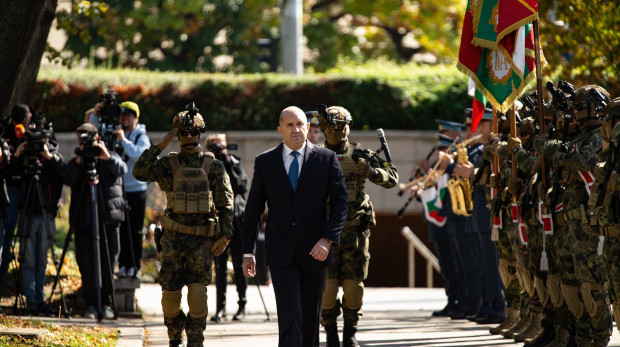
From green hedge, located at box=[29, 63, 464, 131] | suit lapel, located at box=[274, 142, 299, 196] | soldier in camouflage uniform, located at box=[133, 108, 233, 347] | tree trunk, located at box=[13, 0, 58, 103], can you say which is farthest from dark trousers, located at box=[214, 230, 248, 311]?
green hedge, located at box=[29, 63, 464, 131]

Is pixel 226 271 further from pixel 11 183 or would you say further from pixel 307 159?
pixel 307 159

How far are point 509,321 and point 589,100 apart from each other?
129 inches

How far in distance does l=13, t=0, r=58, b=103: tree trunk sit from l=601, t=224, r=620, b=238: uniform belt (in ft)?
22.4

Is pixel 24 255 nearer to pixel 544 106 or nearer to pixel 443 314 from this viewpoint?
pixel 443 314

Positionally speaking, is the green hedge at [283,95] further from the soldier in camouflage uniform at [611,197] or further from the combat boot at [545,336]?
the soldier in camouflage uniform at [611,197]

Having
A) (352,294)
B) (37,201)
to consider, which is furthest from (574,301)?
(37,201)

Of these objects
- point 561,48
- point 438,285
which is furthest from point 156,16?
point 561,48

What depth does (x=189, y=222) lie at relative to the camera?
9641 millimetres

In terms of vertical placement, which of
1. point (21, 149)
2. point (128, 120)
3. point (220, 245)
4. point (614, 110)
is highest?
point (128, 120)

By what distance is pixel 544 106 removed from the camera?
1049cm

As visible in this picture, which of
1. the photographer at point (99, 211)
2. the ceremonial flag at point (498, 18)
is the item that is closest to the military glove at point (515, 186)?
the ceremonial flag at point (498, 18)

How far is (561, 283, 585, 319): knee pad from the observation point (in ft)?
29.9

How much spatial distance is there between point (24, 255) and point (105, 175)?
1.33 m

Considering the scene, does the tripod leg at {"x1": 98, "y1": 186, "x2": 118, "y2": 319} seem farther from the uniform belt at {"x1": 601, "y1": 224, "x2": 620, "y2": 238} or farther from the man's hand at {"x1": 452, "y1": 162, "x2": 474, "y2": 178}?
the uniform belt at {"x1": 601, "y1": 224, "x2": 620, "y2": 238}
